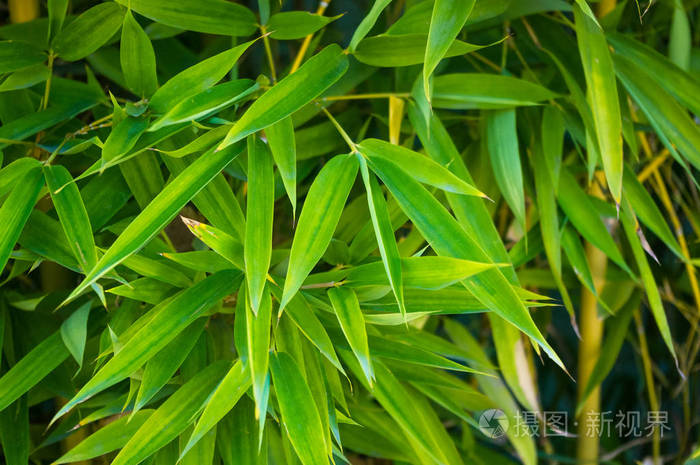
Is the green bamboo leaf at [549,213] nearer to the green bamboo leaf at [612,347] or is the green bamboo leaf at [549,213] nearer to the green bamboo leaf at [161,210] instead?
the green bamboo leaf at [612,347]

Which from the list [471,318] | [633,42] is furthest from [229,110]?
[471,318]

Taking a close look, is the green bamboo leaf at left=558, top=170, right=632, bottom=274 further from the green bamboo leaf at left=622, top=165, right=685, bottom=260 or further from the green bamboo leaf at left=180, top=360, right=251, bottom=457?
the green bamboo leaf at left=180, top=360, right=251, bottom=457

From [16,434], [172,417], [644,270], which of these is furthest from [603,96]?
[16,434]

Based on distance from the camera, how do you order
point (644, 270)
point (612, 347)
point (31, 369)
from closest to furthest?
point (31, 369) < point (644, 270) < point (612, 347)

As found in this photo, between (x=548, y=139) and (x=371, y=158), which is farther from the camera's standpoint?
(x=548, y=139)

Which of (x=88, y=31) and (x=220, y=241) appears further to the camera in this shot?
(x=88, y=31)

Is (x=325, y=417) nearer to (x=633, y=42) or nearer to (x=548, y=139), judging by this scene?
(x=548, y=139)

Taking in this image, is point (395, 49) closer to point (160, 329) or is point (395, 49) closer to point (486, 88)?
point (486, 88)
